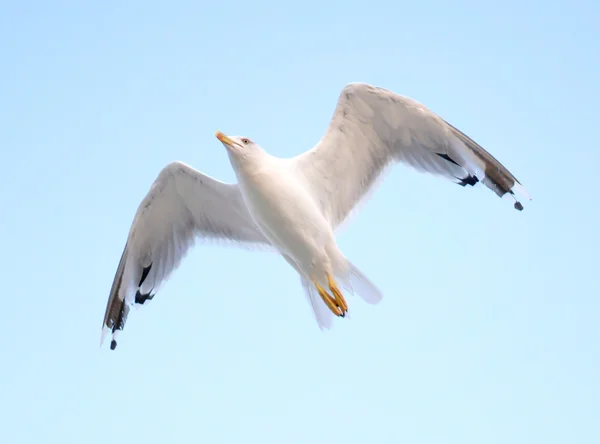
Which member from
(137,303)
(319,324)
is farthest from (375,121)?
(137,303)

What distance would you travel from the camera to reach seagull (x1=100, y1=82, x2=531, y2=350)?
7094mm

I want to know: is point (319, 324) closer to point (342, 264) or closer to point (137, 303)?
point (342, 264)

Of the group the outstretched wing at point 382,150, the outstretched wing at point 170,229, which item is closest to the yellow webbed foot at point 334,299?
the outstretched wing at point 382,150

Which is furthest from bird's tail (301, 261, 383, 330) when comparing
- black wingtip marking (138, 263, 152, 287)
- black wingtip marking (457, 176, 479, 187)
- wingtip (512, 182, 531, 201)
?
black wingtip marking (138, 263, 152, 287)

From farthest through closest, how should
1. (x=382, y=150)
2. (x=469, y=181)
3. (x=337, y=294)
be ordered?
(x=382, y=150) → (x=469, y=181) → (x=337, y=294)

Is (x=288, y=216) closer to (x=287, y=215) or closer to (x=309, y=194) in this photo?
Result: (x=287, y=215)

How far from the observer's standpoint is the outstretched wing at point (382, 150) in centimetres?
745

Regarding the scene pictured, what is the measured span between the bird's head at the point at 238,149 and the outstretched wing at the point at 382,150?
0.48 metres

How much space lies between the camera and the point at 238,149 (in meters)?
7.07

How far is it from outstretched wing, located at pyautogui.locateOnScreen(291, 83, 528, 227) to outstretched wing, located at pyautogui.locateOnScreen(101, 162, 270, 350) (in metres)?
0.73

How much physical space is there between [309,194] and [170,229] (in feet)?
4.68

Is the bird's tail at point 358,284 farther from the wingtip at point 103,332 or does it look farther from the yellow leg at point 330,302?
the wingtip at point 103,332

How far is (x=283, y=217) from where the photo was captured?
7020 mm

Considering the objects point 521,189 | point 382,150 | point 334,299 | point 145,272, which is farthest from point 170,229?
point 521,189
